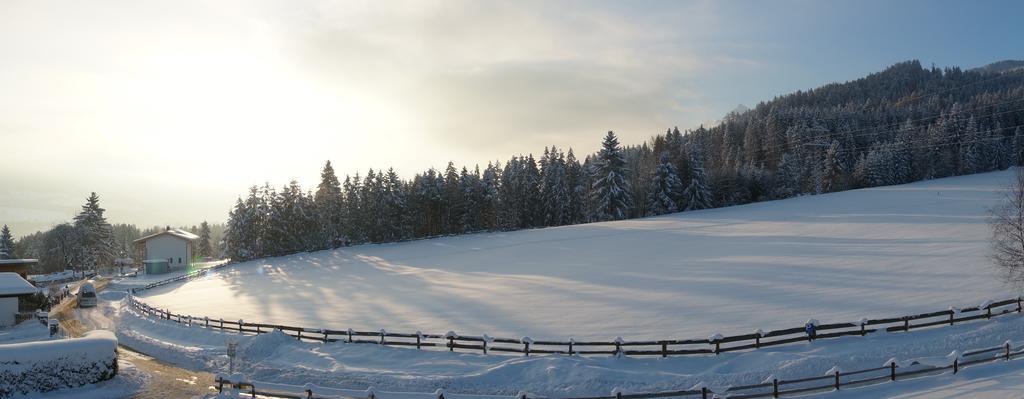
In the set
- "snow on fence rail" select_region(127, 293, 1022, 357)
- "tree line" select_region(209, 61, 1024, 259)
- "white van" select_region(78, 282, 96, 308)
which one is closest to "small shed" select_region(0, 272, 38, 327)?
"white van" select_region(78, 282, 96, 308)

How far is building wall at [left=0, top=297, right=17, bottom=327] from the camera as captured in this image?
4259 centimetres

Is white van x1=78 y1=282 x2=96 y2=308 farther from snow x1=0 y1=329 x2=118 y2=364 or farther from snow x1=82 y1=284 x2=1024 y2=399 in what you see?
snow x1=82 y1=284 x2=1024 y2=399

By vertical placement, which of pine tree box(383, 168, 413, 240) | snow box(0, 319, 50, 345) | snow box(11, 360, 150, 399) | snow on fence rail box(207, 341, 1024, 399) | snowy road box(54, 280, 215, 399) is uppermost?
pine tree box(383, 168, 413, 240)

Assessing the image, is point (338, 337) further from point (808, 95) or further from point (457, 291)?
point (808, 95)

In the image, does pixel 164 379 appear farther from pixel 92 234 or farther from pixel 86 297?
pixel 92 234

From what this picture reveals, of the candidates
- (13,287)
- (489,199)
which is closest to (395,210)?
(489,199)

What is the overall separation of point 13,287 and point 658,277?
155 feet

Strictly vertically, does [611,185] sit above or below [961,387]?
above

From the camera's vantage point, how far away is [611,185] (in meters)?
82.3

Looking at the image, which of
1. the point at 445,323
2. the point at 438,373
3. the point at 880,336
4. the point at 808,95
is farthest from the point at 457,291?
the point at 808,95

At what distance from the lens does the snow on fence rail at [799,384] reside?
56.9ft

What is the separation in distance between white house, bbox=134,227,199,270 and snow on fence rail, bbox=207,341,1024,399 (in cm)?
7691

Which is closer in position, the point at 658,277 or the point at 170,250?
the point at 658,277

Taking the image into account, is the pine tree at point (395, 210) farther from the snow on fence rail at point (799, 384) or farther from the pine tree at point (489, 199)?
the snow on fence rail at point (799, 384)
